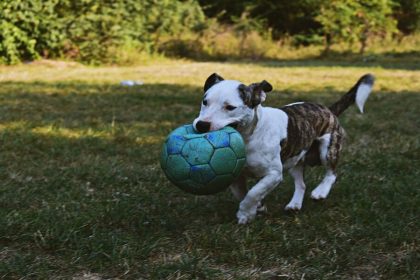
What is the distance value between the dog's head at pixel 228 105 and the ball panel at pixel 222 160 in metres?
0.18

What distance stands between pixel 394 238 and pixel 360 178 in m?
1.44

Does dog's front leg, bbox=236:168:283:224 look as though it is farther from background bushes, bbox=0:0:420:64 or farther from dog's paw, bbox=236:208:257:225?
background bushes, bbox=0:0:420:64

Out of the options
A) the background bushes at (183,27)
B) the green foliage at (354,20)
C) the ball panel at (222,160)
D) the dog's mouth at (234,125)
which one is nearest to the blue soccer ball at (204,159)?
the ball panel at (222,160)

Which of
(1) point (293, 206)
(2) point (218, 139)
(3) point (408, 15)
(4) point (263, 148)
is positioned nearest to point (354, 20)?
(3) point (408, 15)

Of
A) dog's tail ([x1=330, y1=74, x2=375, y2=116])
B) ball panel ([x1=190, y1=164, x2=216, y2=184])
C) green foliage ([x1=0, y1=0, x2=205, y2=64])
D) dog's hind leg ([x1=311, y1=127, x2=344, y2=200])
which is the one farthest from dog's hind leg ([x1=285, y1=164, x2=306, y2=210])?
green foliage ([x1=0, y1=0, x2=205, y2=64])

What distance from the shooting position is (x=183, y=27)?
17516mm

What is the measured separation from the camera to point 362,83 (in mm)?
4590

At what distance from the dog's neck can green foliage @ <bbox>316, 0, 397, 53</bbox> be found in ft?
55.3

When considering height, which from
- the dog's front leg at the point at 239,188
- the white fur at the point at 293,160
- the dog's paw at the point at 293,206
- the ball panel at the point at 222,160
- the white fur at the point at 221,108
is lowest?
the dog's paw at the point at 293,206

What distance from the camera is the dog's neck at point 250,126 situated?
142 inches

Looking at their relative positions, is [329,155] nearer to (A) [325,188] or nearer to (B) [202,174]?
(A) [325,188]

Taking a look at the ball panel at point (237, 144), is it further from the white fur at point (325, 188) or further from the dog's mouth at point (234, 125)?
the white fur at point (325, 188)

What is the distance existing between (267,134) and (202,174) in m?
0.64

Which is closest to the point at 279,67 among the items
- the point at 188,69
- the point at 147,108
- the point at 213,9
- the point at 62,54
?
the point at 188,69
